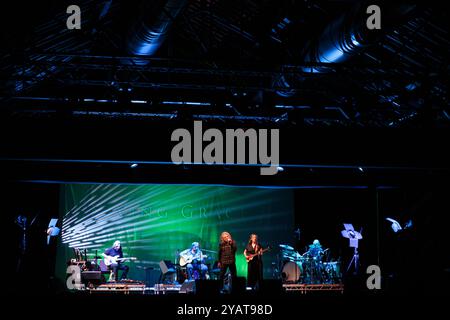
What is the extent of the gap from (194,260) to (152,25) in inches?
276

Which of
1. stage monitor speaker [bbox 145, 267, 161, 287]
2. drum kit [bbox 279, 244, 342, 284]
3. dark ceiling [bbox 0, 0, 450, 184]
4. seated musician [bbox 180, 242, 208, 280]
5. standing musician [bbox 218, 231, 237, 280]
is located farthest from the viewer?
stage monitor speaker [bbox 145, 267, 161, 287]

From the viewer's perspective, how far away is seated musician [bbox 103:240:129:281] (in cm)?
1488

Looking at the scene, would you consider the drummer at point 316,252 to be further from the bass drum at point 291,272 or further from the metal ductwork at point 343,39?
the metal ductwork at point 343,39

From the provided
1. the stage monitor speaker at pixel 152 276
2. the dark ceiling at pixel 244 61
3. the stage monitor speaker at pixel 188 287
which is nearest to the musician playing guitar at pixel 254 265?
the stage monitor speaker at pixel 188 287

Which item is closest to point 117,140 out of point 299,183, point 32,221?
point 32,221

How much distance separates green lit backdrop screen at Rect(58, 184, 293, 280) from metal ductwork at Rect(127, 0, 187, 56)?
5894mm

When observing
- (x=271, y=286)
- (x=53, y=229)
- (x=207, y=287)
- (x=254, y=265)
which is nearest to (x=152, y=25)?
(x=207, y=287)

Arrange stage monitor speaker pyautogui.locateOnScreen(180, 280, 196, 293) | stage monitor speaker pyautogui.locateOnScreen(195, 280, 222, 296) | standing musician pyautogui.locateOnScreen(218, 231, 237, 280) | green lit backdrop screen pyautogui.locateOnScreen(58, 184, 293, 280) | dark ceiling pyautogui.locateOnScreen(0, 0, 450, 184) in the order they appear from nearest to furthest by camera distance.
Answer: stage monitor speaker pyautogui.locateOnScreen(195, 280, 222, 296) < dark ceiling pyautogui.locateOnScreen(0, 0, 450, 184) < stage monitor speaker pyautogui.locateOnScreen(180, 280, 196, 293) < standing musician pyautogui.locateOnScreen(218, 231, 237, 280) < green lit backdrop screen pyautogui.locateOnScreen(58, 184, 293, 280)

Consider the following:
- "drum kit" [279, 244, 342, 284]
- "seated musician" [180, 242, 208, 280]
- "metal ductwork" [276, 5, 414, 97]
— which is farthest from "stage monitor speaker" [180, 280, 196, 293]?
"metal ductwork" [276, 5, 414, 97]

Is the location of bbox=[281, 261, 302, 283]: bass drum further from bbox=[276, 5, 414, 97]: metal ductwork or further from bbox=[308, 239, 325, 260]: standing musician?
bbox=[276, 5, 414, 97]: metal ductwork

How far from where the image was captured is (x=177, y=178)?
52.9ft

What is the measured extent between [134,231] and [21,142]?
18.6ft

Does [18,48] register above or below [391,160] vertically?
above
